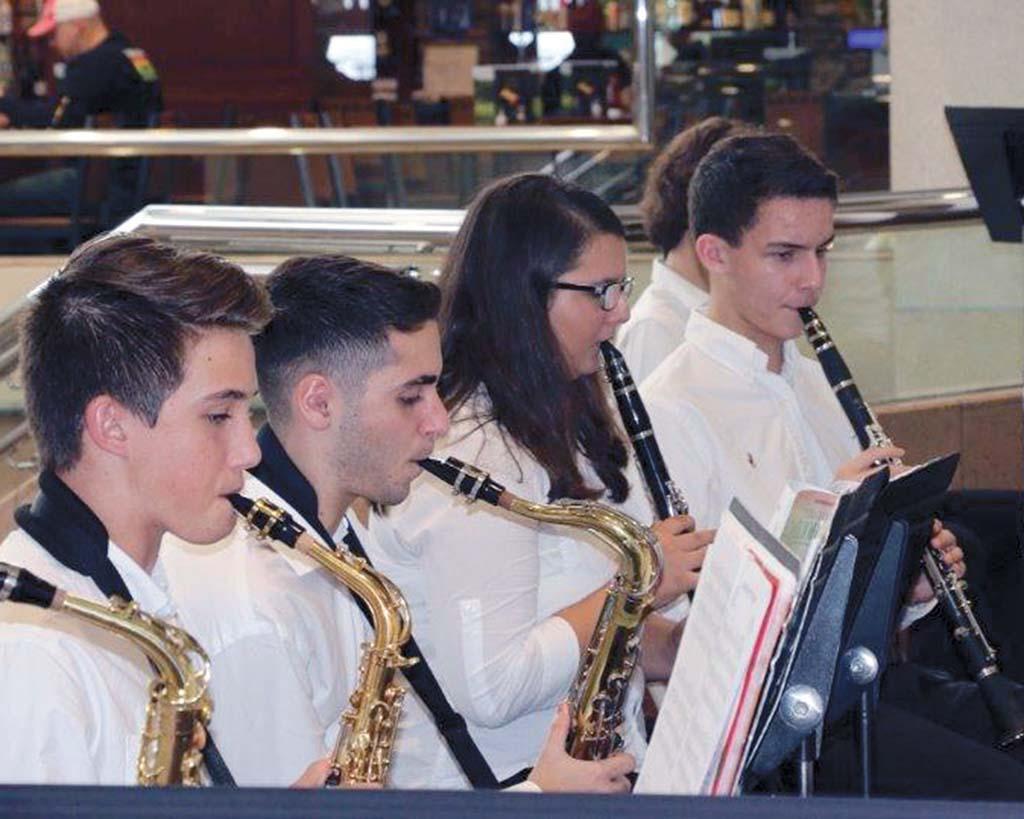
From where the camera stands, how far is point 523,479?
2.71m

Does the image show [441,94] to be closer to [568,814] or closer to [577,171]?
[577,171]

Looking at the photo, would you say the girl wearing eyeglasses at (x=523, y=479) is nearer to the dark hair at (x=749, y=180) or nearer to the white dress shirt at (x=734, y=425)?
the white dress shirt at (x=734, y=425)

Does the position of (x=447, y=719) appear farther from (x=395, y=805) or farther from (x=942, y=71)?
(x=942, y=71)

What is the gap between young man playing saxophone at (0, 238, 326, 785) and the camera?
1.86 m

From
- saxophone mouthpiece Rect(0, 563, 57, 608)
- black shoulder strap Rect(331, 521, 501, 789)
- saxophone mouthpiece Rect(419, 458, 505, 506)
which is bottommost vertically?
black shoulder strap Rect(331, 521, 501, 789)

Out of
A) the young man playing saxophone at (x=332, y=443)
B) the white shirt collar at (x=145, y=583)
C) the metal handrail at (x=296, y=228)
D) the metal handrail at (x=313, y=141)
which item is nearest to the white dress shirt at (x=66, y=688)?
the white shirt collar at (x=145, y=583)

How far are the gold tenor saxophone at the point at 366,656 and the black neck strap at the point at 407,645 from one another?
0.14 ft

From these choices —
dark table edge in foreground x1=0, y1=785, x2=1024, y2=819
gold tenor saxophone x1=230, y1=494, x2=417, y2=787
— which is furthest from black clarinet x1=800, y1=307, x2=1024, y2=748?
dark table edge in foreground x1=0, y1=785, x2=1024, y2=819

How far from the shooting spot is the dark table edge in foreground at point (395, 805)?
3.17 ft

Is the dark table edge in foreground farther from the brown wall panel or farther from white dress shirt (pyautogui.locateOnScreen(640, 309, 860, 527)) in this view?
the brown wall panel


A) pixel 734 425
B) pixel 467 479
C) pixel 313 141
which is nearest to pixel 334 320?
pixel 467 479

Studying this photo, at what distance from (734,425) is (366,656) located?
48.8 inches

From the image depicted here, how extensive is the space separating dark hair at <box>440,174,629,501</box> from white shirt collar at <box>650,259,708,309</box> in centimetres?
118

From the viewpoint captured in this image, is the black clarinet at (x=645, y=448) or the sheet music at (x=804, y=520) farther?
the black clarinet at (x=645, y=448)
